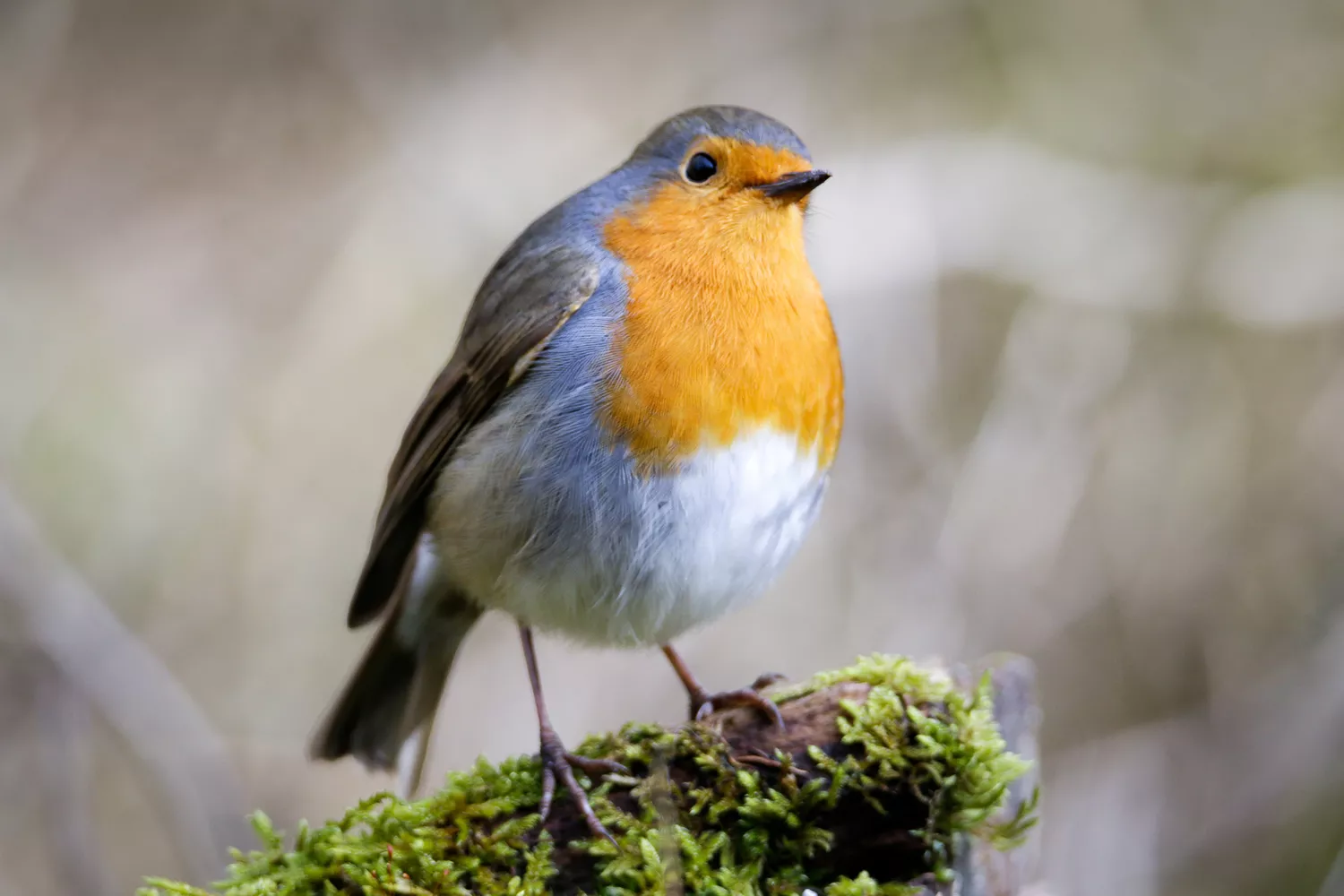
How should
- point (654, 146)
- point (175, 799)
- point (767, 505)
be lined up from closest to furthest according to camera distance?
point (767, 505) → point (654, 146) → point (175, 799)

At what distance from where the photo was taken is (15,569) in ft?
14.4

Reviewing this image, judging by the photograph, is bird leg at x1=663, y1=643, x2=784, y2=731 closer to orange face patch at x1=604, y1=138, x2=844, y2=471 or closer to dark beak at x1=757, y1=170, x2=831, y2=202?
orange face patch at x1=604, y1=138, x2=844, y2=471

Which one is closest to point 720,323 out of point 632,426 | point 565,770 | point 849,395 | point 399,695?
point 632,426

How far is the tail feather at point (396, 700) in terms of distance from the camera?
3.20m

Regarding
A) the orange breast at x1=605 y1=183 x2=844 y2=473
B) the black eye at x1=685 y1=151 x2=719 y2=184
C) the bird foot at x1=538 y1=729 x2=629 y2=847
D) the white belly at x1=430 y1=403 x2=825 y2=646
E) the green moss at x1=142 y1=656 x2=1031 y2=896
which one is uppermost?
the black eye at x1=685 y1=151 x2=719 y2=184

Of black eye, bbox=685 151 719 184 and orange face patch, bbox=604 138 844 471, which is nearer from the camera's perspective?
orange face patch, bbox=604 138 844 471

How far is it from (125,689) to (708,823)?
9.84ft

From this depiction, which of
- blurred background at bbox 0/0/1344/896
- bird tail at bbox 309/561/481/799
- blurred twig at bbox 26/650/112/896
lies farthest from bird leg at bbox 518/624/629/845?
blurred twig at bbox 26/650/112/896

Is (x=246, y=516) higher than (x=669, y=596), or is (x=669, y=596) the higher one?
(x=246, y=516)

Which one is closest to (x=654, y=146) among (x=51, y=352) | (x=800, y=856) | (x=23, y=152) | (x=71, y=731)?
(x=800, y=856)

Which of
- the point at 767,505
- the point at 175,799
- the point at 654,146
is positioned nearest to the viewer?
the point at 767,505

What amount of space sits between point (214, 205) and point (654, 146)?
3899mm

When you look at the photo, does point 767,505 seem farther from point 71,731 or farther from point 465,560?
point 71,731

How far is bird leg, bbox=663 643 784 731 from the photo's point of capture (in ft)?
7.95
